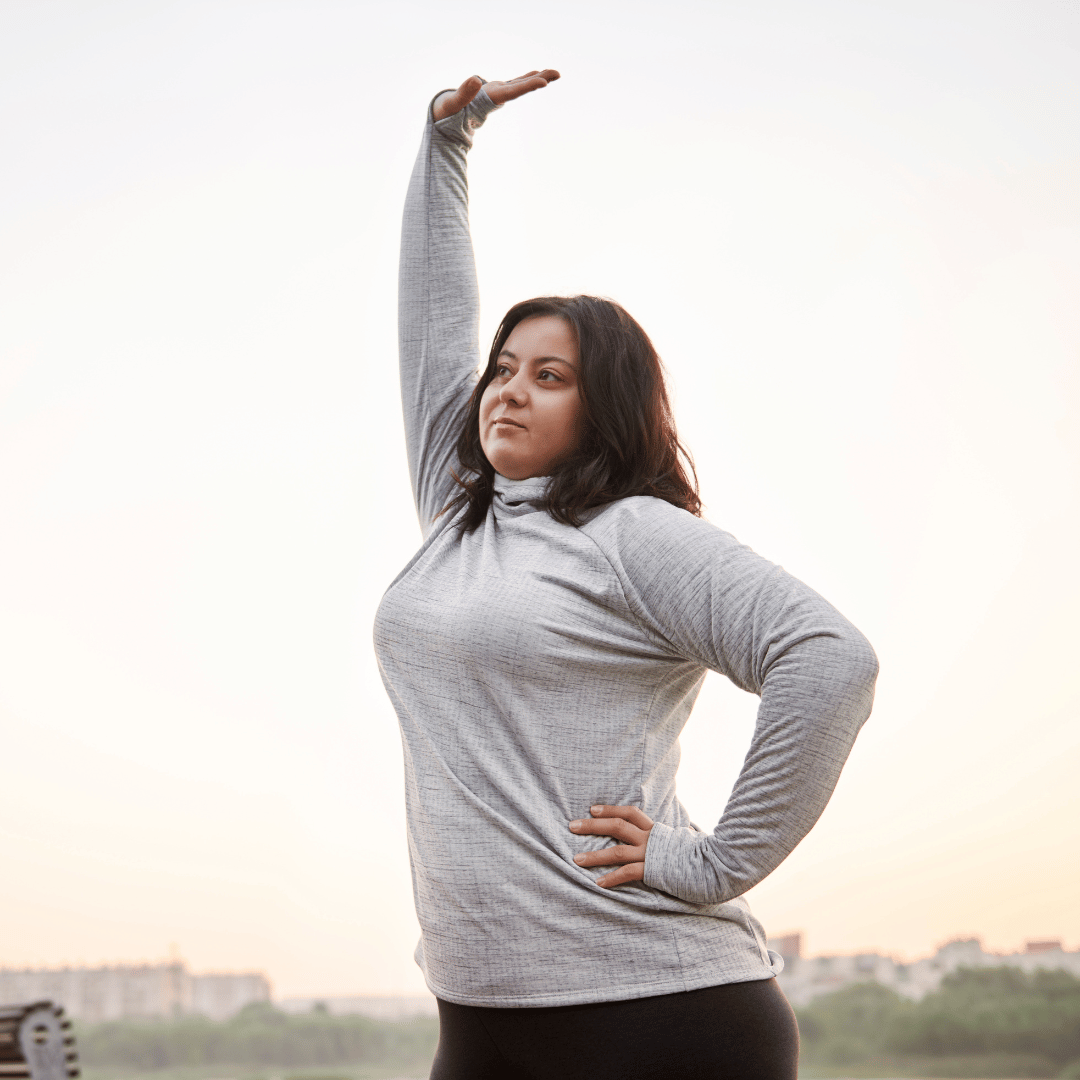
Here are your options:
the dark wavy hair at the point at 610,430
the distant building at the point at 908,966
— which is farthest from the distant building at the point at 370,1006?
the dark wavy hair at the point at 610,430

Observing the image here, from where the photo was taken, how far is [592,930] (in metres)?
0.75

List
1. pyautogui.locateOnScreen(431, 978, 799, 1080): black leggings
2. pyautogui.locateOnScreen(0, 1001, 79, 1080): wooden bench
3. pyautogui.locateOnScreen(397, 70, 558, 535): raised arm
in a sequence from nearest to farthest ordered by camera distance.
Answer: pyautogui.locateOnScreen(0, 1001, 79, 1080): wooden bench → pyautogui.locateOnScreen(431, 978, 799, 1080): black leggings → pyautogui.locateOnScreen(397, 70, 558, 535): raised arm

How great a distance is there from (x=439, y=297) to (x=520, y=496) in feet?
1.03

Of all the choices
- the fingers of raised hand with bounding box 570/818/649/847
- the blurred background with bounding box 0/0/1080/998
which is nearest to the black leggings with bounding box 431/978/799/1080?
the fingers of raised hand with bounding box 570/818/649/847

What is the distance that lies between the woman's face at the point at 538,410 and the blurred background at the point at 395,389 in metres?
2.04

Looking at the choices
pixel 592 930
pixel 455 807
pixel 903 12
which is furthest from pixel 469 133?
pixel 903 12

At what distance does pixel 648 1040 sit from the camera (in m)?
0.73

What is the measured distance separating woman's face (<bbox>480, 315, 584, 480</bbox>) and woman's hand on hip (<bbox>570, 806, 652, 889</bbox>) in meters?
0.35

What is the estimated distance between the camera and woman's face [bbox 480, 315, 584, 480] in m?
0.96

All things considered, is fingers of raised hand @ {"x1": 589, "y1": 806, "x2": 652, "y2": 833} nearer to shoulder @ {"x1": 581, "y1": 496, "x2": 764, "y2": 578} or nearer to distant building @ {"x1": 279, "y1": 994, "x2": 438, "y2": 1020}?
shoulder @ {"x1": 581, "y1": 496, "x2": 764, "y2": 578}

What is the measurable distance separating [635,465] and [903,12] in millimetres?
2944

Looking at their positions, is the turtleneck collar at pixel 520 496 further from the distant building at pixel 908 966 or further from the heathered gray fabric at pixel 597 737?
the distant building at pixel 908 966

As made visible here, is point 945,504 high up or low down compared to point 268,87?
down

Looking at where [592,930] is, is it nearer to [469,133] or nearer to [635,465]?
[635,465]
